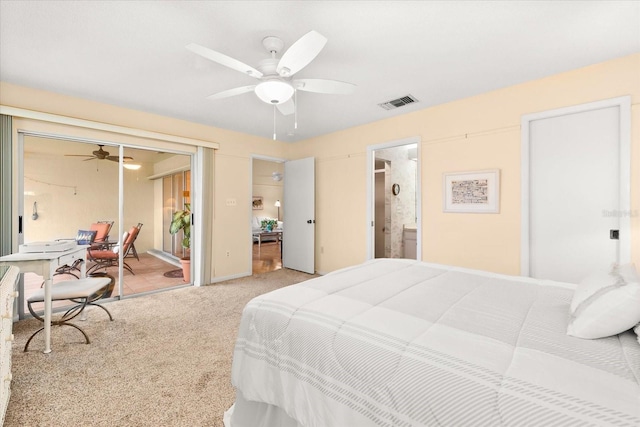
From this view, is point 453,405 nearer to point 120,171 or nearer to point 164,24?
point 164,24

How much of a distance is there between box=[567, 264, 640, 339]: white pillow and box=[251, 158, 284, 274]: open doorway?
6.52 metres

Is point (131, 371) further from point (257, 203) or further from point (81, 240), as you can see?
point (257, 203)

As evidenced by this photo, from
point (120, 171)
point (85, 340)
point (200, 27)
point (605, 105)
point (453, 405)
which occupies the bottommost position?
point (85, 340)

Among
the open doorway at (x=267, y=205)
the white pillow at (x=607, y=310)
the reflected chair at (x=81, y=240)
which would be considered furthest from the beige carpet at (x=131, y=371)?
the open doorway at (x=267, y=205)

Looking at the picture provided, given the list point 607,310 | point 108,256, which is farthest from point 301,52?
point 108,256

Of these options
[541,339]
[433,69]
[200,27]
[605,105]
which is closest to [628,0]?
[605,105]

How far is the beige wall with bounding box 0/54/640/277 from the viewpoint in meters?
2.69

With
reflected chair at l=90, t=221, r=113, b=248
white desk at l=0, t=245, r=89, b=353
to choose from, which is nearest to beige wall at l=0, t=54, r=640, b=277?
reflected chair at l=90, t=221, r=113, b=248

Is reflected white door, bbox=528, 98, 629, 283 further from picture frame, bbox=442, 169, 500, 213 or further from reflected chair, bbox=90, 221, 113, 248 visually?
reflected chair, bbox=90, 221, 113, 248

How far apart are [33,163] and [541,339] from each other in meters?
4.73

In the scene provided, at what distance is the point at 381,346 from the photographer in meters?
1.06

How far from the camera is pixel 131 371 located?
206 centimetres

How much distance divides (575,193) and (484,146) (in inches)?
37.5

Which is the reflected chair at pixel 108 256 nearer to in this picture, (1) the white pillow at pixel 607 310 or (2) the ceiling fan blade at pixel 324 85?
(2) the ceiling fan blade at pixel 324 85
